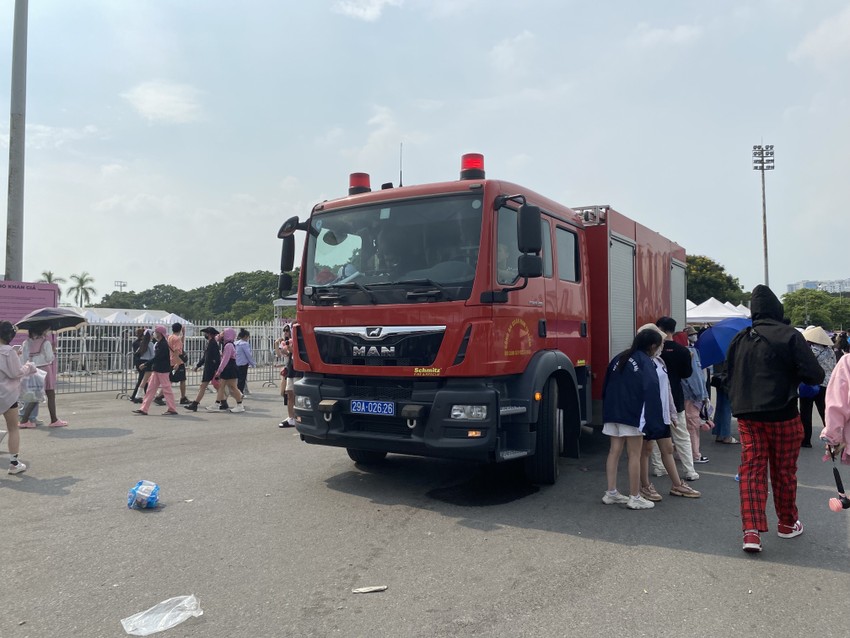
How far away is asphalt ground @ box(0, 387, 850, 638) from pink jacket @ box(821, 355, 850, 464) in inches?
34.4

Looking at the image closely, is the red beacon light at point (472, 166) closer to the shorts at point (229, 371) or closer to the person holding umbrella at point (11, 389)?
the person holding umbrella at point (11, 389)

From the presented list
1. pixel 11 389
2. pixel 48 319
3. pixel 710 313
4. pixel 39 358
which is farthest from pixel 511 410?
pixel 710 313

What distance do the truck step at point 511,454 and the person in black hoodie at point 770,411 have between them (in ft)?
5.68

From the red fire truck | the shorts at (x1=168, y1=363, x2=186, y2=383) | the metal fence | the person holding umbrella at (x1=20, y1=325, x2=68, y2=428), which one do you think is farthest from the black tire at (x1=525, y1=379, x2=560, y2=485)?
the metal fence

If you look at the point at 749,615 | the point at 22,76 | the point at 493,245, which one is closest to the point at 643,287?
the point at 493,245

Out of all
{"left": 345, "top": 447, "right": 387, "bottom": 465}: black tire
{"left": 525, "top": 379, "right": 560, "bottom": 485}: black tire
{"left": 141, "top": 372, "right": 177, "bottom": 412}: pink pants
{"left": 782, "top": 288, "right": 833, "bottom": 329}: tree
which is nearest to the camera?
{"left": 525, "top": 379, "right": 560, "bottom": 485}: black tire

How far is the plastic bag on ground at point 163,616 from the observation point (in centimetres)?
327

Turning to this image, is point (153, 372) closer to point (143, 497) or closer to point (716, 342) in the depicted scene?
point (143, 497)

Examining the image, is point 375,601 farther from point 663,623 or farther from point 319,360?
point 319,360

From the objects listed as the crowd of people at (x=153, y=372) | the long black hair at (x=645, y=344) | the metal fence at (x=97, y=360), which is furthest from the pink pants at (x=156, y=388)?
the long black hair at (x=645, y=344)

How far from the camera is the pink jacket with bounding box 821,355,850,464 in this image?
4.14 m

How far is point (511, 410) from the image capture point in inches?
216

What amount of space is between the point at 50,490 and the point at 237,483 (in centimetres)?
178

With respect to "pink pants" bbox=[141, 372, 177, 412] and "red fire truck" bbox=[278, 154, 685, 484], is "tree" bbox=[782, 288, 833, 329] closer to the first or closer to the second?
"pink pants" bbox=[141, 372, 177, 412]
